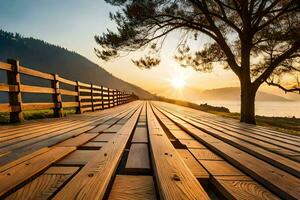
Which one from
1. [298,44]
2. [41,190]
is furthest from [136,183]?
[298,44]

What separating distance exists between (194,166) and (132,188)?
0.66 metres

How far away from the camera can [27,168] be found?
1.76 m

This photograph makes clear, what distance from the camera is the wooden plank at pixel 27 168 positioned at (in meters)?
1.44

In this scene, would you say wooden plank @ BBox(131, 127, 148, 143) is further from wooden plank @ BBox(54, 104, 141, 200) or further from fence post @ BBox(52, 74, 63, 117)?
fence post @ BBox(52, 74, 63, 117)

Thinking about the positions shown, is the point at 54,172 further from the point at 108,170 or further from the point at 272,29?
the point at 272,29

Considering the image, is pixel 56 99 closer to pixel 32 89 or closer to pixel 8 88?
pixel 32 89

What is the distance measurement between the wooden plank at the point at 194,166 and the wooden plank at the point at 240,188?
0.10 meters

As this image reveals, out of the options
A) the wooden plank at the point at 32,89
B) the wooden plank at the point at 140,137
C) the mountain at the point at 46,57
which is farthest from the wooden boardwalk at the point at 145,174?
the mountain at the point at 46,57

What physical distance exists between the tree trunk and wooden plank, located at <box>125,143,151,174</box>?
648cm

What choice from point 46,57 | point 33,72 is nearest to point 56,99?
point 33,72

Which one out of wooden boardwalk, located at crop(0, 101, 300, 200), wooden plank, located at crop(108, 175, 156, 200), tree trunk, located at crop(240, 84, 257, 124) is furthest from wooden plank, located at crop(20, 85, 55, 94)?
tree trunk, located at crop(240, 84, 257, 124)

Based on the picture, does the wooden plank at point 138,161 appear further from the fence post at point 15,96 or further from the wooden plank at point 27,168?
the fence post at point 15,96

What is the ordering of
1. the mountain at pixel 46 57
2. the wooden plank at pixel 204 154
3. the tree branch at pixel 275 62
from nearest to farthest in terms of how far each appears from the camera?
1. the wooden plank at pixel 204 154
2. the tree branch at pixel 275 62
3. the mountain at pixel 46 57

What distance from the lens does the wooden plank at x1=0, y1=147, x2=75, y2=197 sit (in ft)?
4.74
